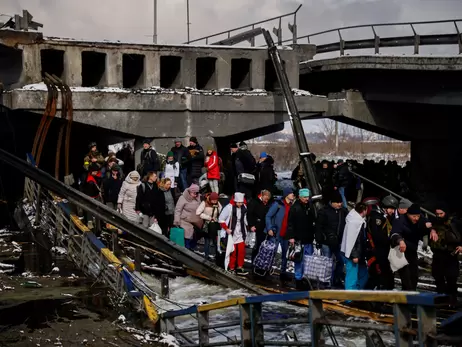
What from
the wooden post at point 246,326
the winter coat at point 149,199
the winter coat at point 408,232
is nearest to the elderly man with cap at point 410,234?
the winter coat at point 408,232

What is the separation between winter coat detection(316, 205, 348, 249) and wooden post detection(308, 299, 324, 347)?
19.0 feet

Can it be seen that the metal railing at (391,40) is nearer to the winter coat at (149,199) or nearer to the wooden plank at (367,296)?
the winter coat at (149,199)

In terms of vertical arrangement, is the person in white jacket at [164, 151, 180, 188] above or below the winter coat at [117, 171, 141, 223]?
above

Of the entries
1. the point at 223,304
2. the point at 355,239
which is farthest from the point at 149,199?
the point at 223,304

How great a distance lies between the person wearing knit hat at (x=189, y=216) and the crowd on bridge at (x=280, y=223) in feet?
0.06

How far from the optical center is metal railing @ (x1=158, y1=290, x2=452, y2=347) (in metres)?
5.51

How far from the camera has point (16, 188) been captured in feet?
86.8

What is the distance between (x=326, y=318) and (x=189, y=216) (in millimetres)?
8146

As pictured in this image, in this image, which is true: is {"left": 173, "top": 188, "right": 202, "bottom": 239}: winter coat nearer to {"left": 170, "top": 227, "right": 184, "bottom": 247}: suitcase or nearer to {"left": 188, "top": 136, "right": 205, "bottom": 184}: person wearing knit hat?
{"left": 170, "top": 227, "right": 184, "bottom": 247}: suitcase

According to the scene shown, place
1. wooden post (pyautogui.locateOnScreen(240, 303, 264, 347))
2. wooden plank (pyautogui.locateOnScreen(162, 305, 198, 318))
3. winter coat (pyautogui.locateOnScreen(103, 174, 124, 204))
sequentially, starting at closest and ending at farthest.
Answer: wooden post (pyautogui.locateOnScreen(240, 303, 264, 347)) < wooden plank (pyautogui.locateOnScreen(162, 305, 198, 318)) < winter coat (pyautogui.locateOnScreen(103, 174, 124, 204))

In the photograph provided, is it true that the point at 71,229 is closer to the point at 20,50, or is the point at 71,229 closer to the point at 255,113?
the point at 20,50

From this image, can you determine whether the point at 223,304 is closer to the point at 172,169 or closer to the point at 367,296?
the point at 367,296

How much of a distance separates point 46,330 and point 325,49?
818 inches

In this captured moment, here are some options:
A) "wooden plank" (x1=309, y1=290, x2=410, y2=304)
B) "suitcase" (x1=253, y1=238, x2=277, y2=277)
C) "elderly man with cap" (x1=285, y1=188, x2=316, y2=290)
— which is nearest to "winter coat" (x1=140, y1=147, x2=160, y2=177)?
"suitcase" (x1=253, y1=238, x2=277, y2=277)
